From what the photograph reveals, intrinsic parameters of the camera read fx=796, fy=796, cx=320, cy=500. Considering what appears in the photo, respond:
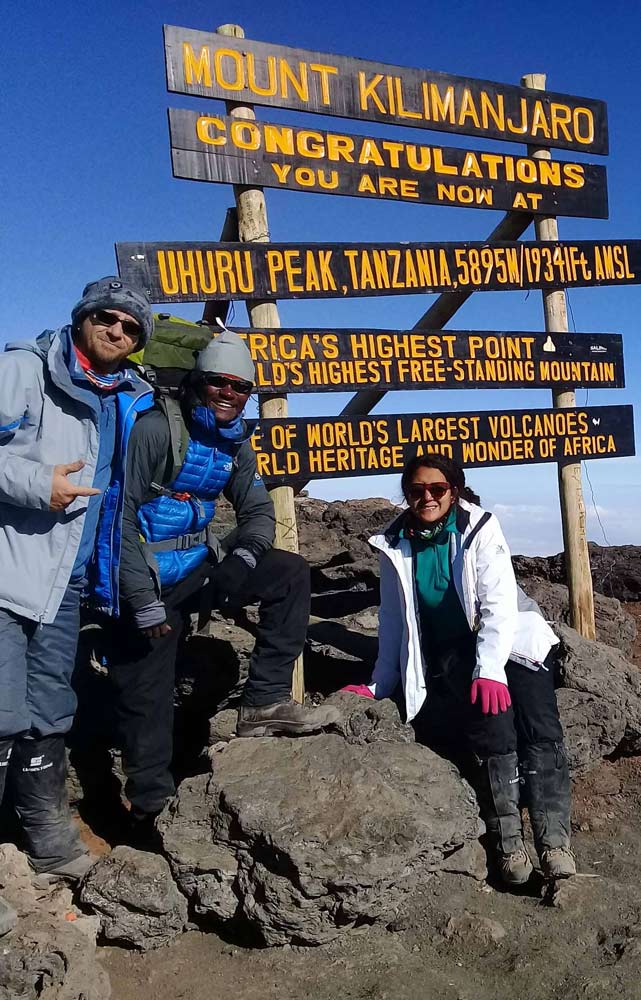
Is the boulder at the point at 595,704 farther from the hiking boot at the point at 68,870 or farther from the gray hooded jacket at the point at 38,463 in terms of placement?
the gray hooded jacket at the point at 38,463

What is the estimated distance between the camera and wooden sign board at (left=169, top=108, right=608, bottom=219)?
532 centimetres

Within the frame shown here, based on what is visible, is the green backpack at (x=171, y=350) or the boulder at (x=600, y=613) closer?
the green backpack at (x=171, y=350)

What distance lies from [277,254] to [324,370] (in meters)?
0.87

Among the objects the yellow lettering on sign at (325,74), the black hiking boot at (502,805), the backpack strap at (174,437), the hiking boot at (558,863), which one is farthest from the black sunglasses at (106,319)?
the hiking boot at (558,863)

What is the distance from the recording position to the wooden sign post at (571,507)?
6719 millimetres

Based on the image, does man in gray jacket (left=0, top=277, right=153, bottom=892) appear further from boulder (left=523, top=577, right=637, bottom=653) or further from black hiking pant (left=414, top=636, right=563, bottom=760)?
boulder (left=523, top=577, right=637, bottom=653)

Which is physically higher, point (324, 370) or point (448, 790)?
point (324, 370)

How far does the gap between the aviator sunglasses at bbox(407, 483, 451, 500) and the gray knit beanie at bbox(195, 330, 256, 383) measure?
1.06 metres

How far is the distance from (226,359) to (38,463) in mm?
1159

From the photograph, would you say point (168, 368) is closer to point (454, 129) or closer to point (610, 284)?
point (454, 129)

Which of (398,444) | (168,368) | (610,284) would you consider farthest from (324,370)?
(610,284)

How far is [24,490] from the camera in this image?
10.3 feet

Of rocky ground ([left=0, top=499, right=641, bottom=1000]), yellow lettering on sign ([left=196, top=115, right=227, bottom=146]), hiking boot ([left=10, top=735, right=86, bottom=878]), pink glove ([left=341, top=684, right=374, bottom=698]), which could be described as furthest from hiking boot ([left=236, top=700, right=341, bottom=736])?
yellow lettering on sign ([left=196, top=115, right=227, bottom=146])

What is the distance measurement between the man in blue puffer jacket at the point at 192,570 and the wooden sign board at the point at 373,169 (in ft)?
6.22
